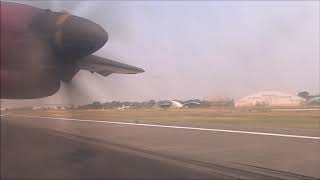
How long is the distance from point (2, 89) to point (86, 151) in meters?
2.85

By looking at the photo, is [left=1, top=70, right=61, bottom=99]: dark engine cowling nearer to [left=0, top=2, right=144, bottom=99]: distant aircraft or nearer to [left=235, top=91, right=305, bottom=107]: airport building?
[left=0, top=2, right=144, bottom=99]: distant aircraft

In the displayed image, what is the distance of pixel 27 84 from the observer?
7.82 metres

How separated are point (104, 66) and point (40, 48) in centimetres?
230

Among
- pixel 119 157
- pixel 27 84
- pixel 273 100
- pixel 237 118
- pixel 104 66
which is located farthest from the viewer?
pixel 237 118

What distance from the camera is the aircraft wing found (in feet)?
30.6

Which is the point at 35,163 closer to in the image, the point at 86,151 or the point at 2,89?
the point at 2,89

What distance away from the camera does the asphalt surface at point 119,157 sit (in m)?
7.98

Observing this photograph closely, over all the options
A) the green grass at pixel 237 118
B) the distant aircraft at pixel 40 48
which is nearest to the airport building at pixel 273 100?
the green grass at pixel 237 118

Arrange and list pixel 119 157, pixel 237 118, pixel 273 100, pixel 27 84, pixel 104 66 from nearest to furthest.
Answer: pixel 27 84, pixel 104 66, pixel 119 157, pixel 273 100, pixel 237 118

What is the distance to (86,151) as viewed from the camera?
10.1 meters

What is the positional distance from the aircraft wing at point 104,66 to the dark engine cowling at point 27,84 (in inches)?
34.7

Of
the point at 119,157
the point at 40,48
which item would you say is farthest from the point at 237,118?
the point at 40,48

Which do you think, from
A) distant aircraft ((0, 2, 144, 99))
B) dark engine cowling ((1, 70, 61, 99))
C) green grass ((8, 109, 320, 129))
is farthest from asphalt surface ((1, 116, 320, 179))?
green grass ((8, 109, 320, 129))

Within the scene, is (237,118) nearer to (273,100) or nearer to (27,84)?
(273,100)
